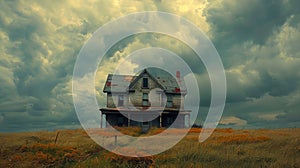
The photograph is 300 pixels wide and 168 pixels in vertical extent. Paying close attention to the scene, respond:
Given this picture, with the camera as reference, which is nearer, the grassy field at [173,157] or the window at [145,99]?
the grassy field at [173,157]

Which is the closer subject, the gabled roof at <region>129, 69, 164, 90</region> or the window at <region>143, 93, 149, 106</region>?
the window at <region>143, 93, 149, 106</region>

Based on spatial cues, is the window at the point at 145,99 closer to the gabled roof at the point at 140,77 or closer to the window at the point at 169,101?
the gabled roof at the point at 140,77

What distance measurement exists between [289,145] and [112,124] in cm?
2585

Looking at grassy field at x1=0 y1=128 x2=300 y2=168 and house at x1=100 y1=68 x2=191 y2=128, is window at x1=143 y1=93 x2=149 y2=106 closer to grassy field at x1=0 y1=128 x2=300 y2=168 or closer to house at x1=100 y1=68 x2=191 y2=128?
house at x1=100 y1=68 x2=191 y2=128

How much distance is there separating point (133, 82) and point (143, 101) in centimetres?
301

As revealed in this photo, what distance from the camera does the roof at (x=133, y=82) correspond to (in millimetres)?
37906

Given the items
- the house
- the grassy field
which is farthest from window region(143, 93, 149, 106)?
the grassy field

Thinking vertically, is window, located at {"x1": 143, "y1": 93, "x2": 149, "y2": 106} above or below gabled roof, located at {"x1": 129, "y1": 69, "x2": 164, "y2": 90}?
below

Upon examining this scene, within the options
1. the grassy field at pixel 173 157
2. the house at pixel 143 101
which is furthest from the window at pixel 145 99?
the grassy field at pixel 173 157

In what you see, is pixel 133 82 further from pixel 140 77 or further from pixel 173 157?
pixel 173 157

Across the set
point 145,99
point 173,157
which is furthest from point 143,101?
point 173,157

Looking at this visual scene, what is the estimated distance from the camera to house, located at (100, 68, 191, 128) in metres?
36.1

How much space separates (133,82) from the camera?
38000 mm

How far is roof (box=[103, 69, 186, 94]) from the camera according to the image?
37906mm
